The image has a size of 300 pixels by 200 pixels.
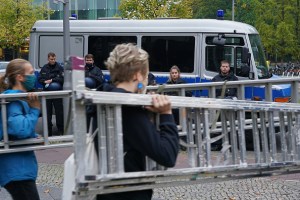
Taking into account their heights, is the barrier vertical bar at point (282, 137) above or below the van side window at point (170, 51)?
below

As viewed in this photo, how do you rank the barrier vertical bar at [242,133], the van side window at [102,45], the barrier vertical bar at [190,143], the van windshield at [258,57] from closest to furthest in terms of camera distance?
the barrier vertical bar at [190,143]
the barrier vertical bar at [242,133]
the van windshield at [258,57]
the van side window at [102,45]

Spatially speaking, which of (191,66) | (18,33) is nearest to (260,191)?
(191,66)

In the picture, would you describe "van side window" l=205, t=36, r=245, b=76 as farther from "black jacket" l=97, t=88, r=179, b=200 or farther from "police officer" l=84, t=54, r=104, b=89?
"black jacket" l=97, t=88, r=179, b=200

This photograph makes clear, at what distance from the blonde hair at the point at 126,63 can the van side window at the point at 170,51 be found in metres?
10.3

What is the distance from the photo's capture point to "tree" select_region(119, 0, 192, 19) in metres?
30.8

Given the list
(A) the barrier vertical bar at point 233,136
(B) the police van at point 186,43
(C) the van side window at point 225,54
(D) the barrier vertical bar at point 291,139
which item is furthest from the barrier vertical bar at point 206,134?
(C) the van side window at point 225,54

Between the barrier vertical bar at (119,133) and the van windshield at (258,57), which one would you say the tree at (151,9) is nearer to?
the van windshield at (258,57)

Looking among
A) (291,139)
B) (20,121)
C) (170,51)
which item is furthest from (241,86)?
(170,51)

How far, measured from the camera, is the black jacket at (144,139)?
2947 millimetres

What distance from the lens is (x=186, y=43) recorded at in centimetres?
1356

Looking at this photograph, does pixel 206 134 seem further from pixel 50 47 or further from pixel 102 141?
pixel 50 47

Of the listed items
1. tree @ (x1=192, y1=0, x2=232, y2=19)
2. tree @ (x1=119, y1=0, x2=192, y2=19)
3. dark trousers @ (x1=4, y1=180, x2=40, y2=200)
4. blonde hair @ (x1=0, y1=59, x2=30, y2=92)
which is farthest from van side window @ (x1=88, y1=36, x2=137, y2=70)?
tree @ (x1=192, y1=0, x2=232, y2=19)

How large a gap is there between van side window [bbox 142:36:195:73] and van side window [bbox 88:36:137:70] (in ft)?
2.56

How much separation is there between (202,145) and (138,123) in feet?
2.31
